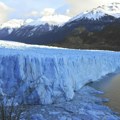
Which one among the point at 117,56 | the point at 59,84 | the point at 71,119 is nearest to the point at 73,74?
the point at 59,84

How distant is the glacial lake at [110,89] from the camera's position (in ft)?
32.9

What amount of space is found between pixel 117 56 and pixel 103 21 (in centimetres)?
7117

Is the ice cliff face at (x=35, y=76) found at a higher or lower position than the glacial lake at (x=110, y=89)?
higher

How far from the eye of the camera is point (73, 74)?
12078 millimetres

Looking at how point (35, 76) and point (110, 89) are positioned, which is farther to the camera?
point (110, 89)

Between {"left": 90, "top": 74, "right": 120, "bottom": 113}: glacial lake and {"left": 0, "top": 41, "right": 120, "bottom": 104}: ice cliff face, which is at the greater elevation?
{"left": 0, "top": 41, "right": 120, "bottom": 104}: ice cliff face

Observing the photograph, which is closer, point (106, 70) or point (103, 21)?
point (106, 70)

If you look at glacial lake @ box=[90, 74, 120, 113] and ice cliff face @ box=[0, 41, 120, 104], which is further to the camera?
glacial lake @ box=[90, 74, 120, 113]

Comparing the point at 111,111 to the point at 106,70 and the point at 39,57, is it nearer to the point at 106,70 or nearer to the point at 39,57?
the point at 39,57

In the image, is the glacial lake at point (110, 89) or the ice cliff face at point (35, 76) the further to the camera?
the glacial lake at point (110, 89)

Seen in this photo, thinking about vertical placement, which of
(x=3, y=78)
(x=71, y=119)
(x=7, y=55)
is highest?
(x=7, y=55)

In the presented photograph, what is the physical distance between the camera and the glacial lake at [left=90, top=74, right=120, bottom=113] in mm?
10034

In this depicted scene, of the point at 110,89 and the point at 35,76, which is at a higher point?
the point at 35,76

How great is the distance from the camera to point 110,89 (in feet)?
42.0
